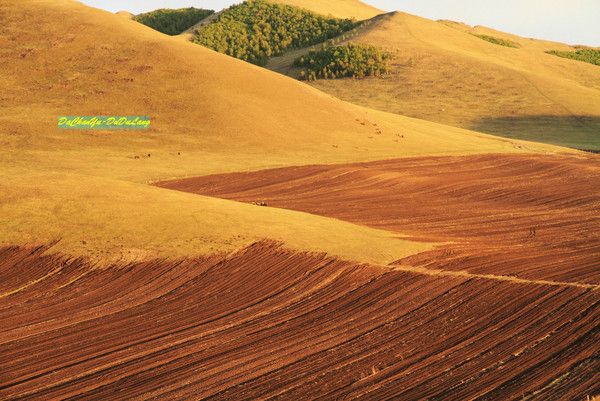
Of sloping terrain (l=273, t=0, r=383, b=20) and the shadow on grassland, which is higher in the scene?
sloping terrain (l=273, t=0, r=383, b=20)

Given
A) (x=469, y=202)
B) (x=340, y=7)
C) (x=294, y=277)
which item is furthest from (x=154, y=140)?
(x=340, y=7)

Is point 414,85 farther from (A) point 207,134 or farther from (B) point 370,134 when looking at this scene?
(A) point 207,134

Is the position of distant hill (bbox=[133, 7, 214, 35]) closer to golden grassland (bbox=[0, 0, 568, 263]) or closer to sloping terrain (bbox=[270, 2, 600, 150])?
sloping terrain (bbox=[270, 2, 600, 150])

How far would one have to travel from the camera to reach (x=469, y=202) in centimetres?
2455

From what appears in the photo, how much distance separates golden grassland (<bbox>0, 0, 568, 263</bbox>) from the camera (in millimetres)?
17484

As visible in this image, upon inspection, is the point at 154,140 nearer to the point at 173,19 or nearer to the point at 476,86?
the point at 476,86

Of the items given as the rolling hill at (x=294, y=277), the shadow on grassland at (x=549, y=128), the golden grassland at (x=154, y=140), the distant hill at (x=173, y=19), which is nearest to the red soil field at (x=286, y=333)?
the rolling hill at (x=294, y=277)

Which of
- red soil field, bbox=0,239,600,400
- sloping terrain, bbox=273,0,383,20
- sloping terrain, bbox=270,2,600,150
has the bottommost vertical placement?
red soil field, bbox=0,239,600,400

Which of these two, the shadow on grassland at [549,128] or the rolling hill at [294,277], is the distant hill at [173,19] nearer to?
A: the shadow on grassland at [549,128]

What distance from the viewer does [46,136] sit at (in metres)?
35.4

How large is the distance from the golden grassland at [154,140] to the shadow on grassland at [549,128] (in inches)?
362

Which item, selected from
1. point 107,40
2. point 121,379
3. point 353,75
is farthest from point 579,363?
point 353,75

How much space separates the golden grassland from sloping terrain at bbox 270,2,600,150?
13.3 metres

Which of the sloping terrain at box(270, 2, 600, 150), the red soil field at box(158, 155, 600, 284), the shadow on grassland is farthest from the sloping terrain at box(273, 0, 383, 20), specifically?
the red soil field at box(158, 155, 600, 284)
